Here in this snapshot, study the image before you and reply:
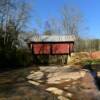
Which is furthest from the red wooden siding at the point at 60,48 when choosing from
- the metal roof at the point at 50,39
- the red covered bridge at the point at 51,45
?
the metal roof at the point at 50,39

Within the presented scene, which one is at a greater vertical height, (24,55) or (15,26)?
(15,26)

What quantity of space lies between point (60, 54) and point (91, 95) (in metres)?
35.0

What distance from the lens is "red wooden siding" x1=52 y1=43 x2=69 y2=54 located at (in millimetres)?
44750

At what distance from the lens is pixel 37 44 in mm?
45656


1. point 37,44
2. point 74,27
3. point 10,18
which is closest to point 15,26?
point 10,18

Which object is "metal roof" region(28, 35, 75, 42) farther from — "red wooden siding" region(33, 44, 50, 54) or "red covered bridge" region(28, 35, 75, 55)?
"red wooden siding" region(33, 44, 50, 54)

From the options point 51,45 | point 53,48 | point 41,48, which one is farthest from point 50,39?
point 41,48

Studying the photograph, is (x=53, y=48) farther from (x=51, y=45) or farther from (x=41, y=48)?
(x=41, y=48)

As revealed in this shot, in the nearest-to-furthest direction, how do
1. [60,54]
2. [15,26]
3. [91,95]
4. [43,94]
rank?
[43,94], [91,95], [15,26], [60,54]

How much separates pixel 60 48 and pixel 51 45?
1.53 meters

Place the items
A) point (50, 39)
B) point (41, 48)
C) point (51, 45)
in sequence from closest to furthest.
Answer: point (41, 48) → point (51, 45) → point (50, 39)

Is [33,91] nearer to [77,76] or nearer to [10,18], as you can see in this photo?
[77,76]

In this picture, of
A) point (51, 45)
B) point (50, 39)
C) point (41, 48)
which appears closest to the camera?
point (41, 48)

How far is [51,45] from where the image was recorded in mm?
45750
